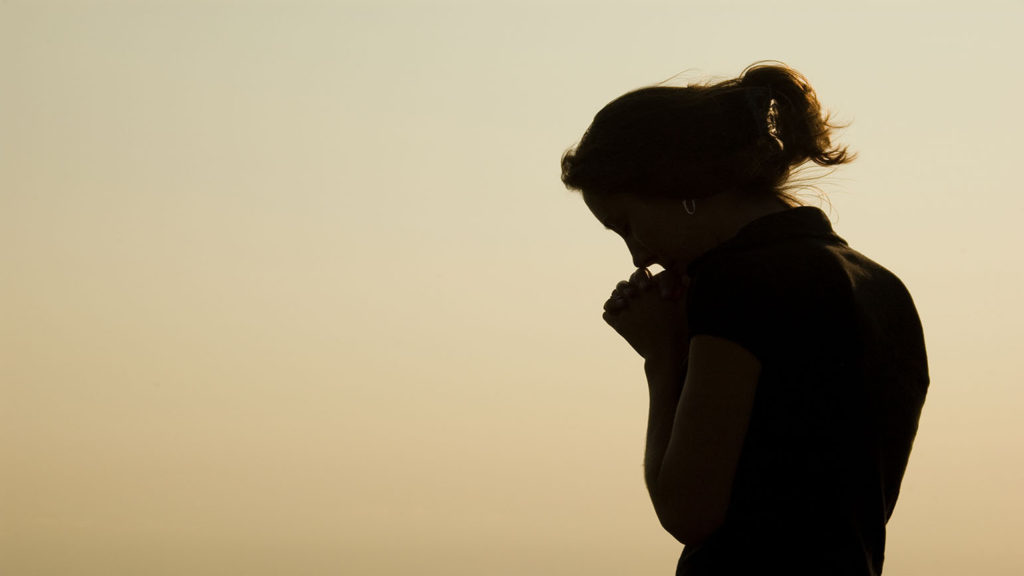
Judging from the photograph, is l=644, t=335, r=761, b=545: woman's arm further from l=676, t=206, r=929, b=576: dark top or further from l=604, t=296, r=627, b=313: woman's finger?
l=604, t=296, r=627, b=313: woman's finger

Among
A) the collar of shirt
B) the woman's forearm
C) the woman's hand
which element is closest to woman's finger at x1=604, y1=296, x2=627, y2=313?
the woman's hand

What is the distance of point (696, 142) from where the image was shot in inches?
122

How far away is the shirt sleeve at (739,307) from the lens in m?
2.74

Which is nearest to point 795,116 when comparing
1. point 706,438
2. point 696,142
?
point 696,142

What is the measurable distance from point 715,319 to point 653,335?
0.54m

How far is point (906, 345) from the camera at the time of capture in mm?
2955

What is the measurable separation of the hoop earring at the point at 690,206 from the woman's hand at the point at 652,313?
236mm

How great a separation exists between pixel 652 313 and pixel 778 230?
51cm

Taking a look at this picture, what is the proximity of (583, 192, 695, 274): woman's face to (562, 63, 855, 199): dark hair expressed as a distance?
0.03 m

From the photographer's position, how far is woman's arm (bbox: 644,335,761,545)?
2752 mm

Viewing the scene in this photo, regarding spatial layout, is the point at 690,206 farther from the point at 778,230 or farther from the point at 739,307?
the point at 739,307

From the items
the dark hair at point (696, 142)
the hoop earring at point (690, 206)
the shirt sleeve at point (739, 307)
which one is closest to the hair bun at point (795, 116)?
the dark hair at point (696, 142)

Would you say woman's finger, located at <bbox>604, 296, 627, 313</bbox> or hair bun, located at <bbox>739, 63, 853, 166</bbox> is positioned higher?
hair bun, located at <bbox>739, 63, 853, 166</bbox>

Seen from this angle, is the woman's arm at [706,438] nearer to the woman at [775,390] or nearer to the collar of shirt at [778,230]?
the woman at [775,390]
